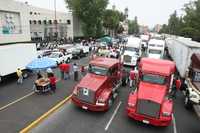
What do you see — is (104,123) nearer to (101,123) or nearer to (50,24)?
(101,123)

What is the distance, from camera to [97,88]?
11523 millimetres

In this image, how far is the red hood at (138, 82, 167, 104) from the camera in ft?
33.7

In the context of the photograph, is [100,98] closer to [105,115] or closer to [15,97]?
[105,115]

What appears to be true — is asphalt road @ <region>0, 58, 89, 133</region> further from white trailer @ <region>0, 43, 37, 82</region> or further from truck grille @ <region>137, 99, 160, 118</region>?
truck grille @ <region>137, 99, 160, 118</region>

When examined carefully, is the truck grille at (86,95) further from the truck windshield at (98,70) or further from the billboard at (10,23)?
the billboard at (10,23)

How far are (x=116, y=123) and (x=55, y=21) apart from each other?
1865 inches

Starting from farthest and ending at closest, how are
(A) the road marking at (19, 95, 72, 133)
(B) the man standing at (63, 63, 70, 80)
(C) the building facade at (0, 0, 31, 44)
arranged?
(C) the building facade at (0, 0, 31, 44) → (B) the man standing at (63, 63, 70, 80) → (A) the road marking at (19, 95, 72, 133)

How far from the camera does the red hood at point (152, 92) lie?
33.7 feet

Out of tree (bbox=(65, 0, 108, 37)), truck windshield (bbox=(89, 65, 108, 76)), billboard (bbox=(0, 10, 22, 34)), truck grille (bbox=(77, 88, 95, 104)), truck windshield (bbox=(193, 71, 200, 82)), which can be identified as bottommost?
truck grille (bbox=(77, 88, 95, 104))

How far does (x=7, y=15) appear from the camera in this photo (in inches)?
1097

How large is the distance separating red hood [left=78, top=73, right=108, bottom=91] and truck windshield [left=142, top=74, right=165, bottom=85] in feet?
8.07

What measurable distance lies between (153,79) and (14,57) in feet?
41.1

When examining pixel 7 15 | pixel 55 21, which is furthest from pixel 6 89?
pixel 55 21

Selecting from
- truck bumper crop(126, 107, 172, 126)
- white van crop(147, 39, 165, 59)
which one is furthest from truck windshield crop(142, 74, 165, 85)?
white van crop(147, 39, 165, 59)
